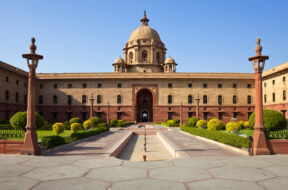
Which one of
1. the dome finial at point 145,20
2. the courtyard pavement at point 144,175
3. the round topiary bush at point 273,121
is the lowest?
the courtyard pavement at point 144,175

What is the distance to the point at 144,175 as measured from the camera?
5543 mm

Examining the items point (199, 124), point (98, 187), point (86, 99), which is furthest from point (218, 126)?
point (86, 99)

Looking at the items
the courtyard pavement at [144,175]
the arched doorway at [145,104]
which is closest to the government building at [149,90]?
the arched doorway at [145,104]

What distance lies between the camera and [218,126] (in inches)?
675

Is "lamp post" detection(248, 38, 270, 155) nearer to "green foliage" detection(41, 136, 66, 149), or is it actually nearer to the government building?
"green foliage" detection(41, 136, 66, 149)

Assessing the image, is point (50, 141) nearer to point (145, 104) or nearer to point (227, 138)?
point (227, 138)

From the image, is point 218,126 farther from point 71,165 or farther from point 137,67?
point 137,67

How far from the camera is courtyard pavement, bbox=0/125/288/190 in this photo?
4736 mm

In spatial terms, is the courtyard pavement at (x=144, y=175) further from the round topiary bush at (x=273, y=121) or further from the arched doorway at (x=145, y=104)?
the arched doorway at (x=145, y=104)

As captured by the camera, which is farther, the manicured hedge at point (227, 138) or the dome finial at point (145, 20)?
the dome finial at point (145, 20)

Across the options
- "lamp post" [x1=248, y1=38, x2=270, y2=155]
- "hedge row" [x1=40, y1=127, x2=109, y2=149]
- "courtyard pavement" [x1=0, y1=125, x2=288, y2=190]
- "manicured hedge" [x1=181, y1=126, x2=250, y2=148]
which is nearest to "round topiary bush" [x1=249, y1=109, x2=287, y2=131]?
"manicured hedge" [x1=181, y1=126, x2=250, y2=148]

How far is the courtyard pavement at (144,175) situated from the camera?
474cm

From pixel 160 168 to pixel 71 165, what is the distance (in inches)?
113

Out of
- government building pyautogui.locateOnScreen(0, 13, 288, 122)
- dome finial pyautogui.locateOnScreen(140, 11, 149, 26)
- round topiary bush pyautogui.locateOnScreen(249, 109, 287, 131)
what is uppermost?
dome finial pyautogui.locateOnScreen(140, 11, 149, 26)
